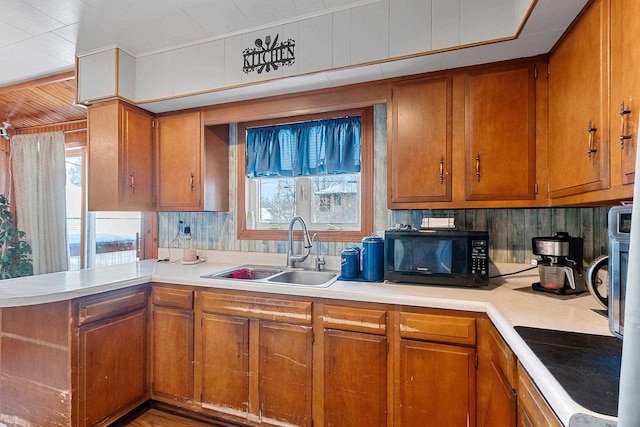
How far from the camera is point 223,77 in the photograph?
84.6 inches

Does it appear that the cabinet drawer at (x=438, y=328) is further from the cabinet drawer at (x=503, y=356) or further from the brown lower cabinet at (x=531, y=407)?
the brown lower cabinet at (x=531, y=407)

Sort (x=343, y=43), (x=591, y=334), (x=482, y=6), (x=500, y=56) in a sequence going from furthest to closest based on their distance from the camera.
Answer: (x=343, y=43), (x=500, y=56), (x=482, y=6), (x=591, y=334)

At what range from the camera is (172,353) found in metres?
2.11

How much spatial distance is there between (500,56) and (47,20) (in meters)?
2.64

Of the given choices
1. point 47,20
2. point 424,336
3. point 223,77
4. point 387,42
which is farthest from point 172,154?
point 424,336

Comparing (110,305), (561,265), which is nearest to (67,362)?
(110,305)

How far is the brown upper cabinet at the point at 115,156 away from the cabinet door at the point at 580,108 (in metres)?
2.75

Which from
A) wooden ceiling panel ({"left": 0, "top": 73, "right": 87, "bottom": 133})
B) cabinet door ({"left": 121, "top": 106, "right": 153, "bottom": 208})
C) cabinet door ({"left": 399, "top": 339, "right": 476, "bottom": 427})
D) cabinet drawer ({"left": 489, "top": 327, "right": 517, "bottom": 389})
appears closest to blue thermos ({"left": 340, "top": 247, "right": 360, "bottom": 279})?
cabinet door ({"left": 399, "top": 339, "right": 476, "bottom": 427})

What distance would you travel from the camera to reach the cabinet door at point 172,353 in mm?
2064

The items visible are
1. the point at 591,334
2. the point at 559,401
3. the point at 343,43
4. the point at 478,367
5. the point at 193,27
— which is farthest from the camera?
the point at 193,27

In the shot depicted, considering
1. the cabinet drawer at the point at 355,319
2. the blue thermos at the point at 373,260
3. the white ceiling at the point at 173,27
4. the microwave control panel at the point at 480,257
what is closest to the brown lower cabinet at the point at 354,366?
the cabinet drawer at the point at 355,319

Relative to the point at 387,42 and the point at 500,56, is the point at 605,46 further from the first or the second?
the point at 387,42

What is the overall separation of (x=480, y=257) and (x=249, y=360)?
1439 millimetres

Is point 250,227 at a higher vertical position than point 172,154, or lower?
lower
